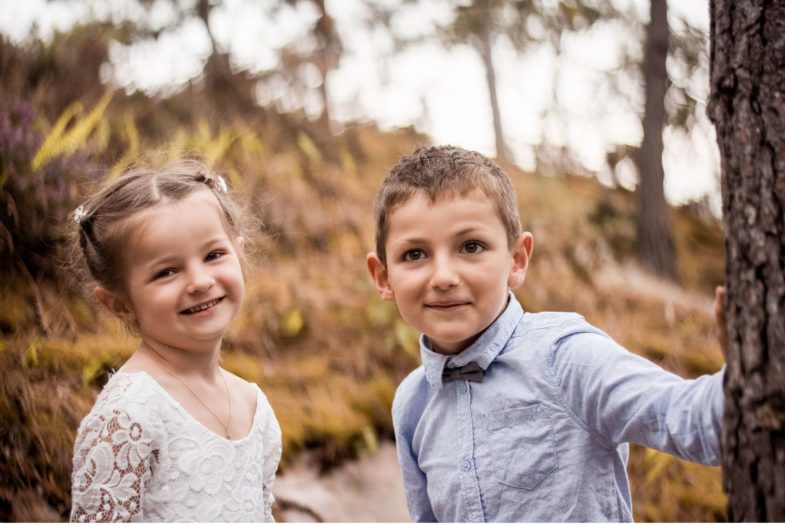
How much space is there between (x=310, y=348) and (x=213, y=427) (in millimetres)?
2085

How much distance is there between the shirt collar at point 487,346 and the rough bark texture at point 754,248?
0.71 m

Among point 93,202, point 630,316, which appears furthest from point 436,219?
point 630,316

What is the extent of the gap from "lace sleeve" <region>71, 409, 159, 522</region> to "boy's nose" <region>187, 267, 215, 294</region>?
1.28ft

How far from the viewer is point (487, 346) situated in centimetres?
199

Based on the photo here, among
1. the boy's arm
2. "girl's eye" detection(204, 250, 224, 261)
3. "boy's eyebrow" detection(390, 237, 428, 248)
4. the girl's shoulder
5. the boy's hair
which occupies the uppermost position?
the boy's hair

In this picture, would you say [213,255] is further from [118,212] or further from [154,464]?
[154,464]

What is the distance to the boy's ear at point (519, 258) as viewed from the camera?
207 cm

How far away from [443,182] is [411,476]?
0.94 meters

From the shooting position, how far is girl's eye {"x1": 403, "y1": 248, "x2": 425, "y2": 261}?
198 centimetres

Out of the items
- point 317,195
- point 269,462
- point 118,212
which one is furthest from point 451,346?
point 317,195

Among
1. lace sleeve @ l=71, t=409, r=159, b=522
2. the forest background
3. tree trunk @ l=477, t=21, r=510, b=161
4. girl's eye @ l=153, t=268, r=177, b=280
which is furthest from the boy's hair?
tree trunk @ l=477, t=21, r=510, b=161

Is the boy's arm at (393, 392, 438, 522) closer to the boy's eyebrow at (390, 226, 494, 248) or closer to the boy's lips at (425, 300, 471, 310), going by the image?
the boy's lips at (425, 300, 471, 310)

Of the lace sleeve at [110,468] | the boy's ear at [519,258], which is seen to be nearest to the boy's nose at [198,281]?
the lace sleeve at [110,468]

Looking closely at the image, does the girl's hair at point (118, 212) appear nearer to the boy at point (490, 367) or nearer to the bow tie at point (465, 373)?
the boy at point (490, 367)
